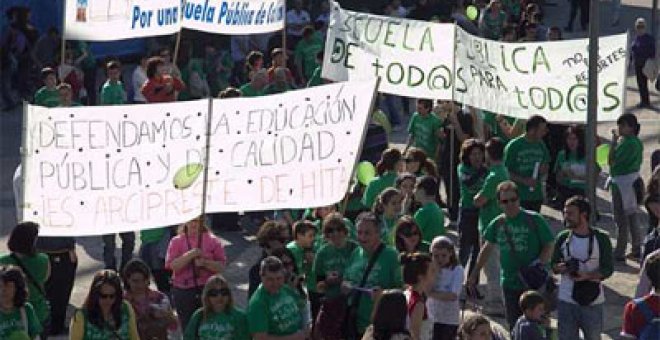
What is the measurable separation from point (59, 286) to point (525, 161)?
4.33 m

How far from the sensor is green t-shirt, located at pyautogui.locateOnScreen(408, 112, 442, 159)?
18953 millimetres

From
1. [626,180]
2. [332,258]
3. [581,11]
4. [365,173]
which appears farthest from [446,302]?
[581,11]

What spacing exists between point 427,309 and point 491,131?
23.4 ft

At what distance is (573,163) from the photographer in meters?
18.5

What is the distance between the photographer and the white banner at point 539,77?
1709 centimetres

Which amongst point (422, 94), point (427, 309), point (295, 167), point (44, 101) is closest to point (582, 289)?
point (427, 309)

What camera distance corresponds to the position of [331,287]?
43.0 ft

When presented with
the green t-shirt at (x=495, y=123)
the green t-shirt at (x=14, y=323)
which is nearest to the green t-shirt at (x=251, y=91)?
the green t-shirt at (x=495, y=123)

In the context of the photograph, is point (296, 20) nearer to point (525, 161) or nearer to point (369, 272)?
point (525, 161)

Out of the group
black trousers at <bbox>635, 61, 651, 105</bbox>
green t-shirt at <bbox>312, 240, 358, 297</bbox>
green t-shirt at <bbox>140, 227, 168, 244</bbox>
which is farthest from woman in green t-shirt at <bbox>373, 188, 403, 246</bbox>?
black trousers at <bbox>635, 61, 651, 105</bbox>

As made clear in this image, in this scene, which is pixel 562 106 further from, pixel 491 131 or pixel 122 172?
pixel 122 172

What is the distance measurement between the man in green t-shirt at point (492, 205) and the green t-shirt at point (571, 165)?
2.50 meters

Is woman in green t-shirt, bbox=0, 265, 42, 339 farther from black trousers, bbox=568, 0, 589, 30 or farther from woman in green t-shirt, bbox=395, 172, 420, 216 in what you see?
black trousers, bbox=568, 0, 589, 30

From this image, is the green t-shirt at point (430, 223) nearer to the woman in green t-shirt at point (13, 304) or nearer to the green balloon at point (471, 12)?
the woman in green t-shirt at point (13, 304)
